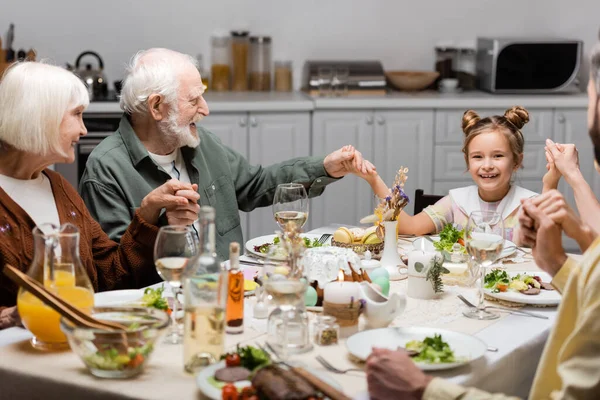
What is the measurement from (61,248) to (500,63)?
3.61 meters

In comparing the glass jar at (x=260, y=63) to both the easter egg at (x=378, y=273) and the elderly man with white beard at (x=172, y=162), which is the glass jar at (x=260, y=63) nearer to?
the elderly man with white beard at (x=172, y=162)

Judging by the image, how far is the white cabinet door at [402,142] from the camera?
4.79 metres

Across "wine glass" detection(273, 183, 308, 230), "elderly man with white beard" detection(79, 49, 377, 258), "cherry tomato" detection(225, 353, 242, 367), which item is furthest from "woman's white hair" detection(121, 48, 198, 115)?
"cherry tomato" detection(225, 353, 242, 367)

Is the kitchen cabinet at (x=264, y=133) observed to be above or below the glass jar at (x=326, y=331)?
above

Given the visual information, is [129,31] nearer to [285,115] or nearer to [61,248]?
[285,115]

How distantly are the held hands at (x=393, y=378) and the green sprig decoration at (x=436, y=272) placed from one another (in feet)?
1.96

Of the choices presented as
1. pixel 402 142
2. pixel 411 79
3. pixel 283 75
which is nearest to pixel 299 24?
pixel 283 75

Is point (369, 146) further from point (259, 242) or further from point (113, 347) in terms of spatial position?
point (113, 347)

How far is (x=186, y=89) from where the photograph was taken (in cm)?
291

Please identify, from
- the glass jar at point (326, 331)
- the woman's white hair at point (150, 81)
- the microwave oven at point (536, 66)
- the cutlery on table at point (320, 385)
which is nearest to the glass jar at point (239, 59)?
the microwave oven at point (536, 66)

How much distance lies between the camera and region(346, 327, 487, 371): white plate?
1656mm

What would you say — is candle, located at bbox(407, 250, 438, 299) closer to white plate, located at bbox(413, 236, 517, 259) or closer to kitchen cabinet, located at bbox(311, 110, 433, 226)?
white plate, located at bbox(413, 236, 517, 259)

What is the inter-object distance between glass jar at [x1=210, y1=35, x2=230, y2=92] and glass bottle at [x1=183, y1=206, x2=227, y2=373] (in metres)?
3.59

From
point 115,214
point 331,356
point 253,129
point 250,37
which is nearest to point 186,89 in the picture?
point 115,214
